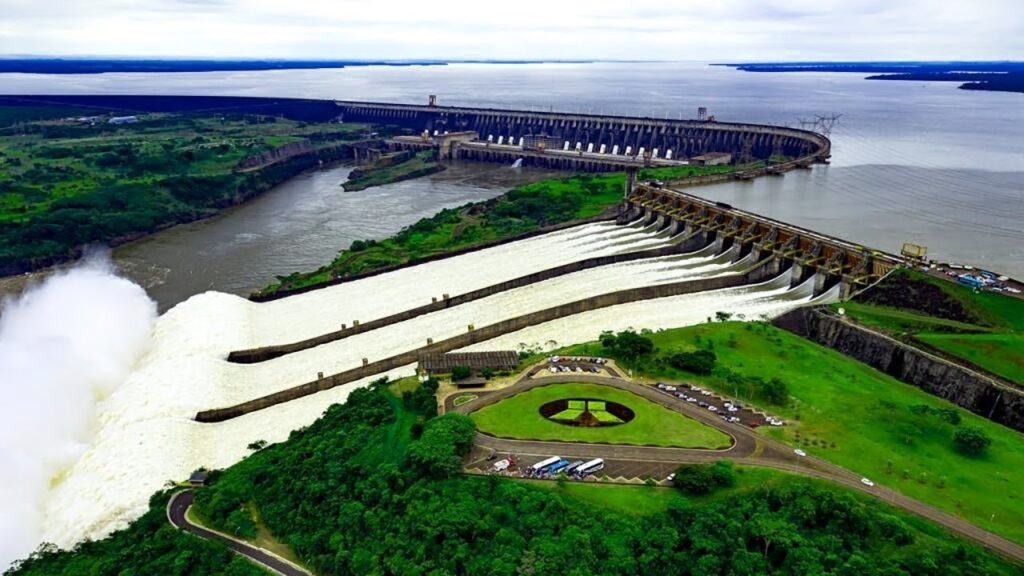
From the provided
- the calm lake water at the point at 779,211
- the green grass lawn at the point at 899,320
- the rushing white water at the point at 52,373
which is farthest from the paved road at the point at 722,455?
the calm lake water at the point at 779,211

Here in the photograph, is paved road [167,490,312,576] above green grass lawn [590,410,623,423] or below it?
below

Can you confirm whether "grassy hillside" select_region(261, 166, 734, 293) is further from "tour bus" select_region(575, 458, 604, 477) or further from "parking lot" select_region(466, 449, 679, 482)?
"tour bus" select_region(575, 458, 604, 477)

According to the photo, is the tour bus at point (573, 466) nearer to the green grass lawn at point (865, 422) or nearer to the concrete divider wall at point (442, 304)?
the green grass lawn at point (865, 422)

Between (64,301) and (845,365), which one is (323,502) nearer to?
(845,365)

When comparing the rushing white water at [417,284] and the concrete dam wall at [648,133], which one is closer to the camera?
the rushing white water at [417,284]

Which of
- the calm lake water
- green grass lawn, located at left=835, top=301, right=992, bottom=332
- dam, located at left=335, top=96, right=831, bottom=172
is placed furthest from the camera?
dam, located at left=335, top=96, right=831, bottom=172

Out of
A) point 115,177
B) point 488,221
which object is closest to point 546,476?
point 488,221

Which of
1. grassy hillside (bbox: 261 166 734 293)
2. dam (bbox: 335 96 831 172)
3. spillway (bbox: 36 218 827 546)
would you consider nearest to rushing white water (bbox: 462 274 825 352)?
spillway (bbox: 36 218 827 546)
